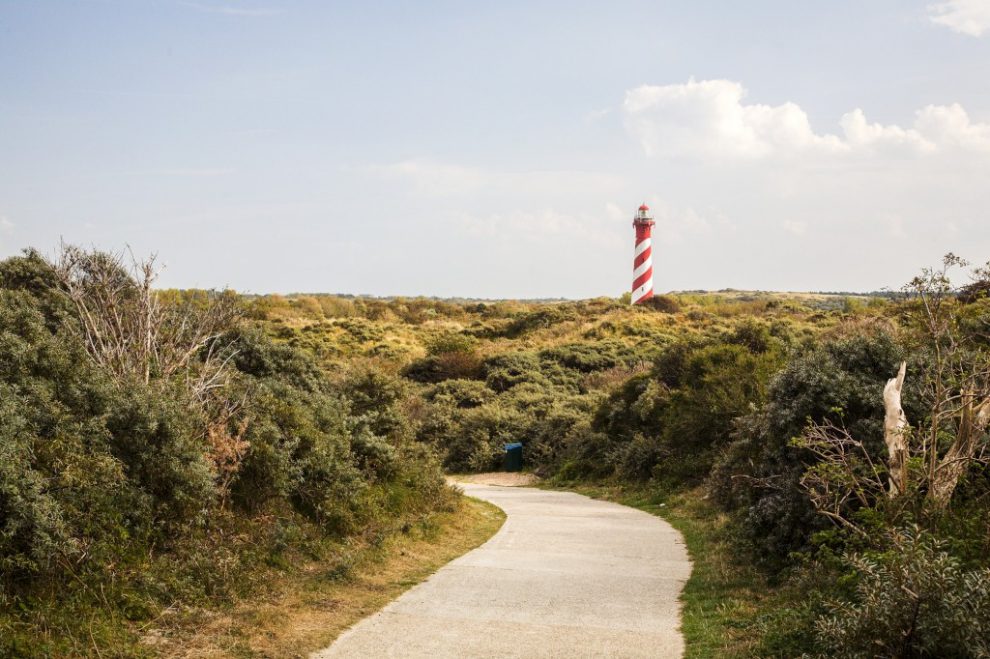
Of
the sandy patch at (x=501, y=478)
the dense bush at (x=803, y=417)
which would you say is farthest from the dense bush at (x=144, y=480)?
the sandy patch at (x=501, y=478)

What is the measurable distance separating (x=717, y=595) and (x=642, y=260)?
189 feet

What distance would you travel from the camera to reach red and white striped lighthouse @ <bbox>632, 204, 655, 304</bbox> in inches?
2544

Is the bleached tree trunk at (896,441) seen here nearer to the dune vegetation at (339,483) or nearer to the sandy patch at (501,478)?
the dune vegetation at (339,483)

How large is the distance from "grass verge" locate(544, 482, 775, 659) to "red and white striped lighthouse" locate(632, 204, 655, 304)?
1976 inches

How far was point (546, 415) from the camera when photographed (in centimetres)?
3222

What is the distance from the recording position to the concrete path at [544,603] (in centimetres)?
730

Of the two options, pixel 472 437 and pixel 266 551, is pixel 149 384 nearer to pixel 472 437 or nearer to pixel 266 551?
pixel 266 551

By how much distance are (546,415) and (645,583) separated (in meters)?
22.2

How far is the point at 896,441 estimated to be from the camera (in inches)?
291

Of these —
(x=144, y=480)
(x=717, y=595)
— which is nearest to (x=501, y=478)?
(x=717, y=595)

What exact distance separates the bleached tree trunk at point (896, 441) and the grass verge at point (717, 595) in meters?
1.66

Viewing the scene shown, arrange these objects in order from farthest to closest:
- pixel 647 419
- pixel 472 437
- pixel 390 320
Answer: pixel 390 320
pixel 472 437
pixel 647 419

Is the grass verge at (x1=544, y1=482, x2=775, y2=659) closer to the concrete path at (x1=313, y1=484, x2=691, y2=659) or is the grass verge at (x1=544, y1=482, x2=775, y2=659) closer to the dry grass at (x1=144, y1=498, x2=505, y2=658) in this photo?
the concrete path at (x1=313, y1=484, x2=691, y2=659)

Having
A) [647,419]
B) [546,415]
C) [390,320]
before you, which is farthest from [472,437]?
[390,320]
